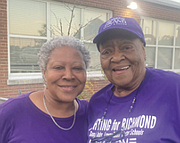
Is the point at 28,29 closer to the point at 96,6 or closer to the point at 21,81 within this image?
the point at 21,81

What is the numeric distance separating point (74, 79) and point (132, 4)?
218 inches

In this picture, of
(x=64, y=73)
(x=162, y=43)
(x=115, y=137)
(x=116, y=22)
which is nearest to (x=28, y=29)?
(x=64, y=73)

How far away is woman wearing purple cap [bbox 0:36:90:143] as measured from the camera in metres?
1.43

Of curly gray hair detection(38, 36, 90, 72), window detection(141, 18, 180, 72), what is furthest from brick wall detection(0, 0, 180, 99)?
curly gray hair detection(38, 36, 90, 72)

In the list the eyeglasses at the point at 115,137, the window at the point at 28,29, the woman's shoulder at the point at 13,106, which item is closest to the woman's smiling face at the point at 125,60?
the eyeglasses at the point at 115,137

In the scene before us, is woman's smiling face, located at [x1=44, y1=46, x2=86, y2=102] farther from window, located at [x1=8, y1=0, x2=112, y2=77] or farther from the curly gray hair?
window, located at [x1=8, y1=0, x2=112, y2=77]

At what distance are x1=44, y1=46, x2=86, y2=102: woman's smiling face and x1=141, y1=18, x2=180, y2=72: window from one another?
654cm

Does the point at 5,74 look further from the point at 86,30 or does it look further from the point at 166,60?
the point at 166,60

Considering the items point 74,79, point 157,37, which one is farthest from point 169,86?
point 157,37

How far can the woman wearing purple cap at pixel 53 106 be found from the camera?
1.43 metres

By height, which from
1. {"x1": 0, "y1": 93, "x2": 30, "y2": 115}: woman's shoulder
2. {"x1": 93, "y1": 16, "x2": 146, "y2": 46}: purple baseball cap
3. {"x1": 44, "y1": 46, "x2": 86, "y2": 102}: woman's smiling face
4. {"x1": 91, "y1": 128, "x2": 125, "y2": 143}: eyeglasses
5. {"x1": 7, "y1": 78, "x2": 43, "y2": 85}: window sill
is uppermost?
{"x1": 93, "y1": 16, "x2": 146, "y2": 46}: purple baseball cap

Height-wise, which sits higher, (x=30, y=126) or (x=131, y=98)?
(x=131, y=98)

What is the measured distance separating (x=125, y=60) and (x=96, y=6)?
4.84 m

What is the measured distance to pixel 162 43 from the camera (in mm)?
8266
